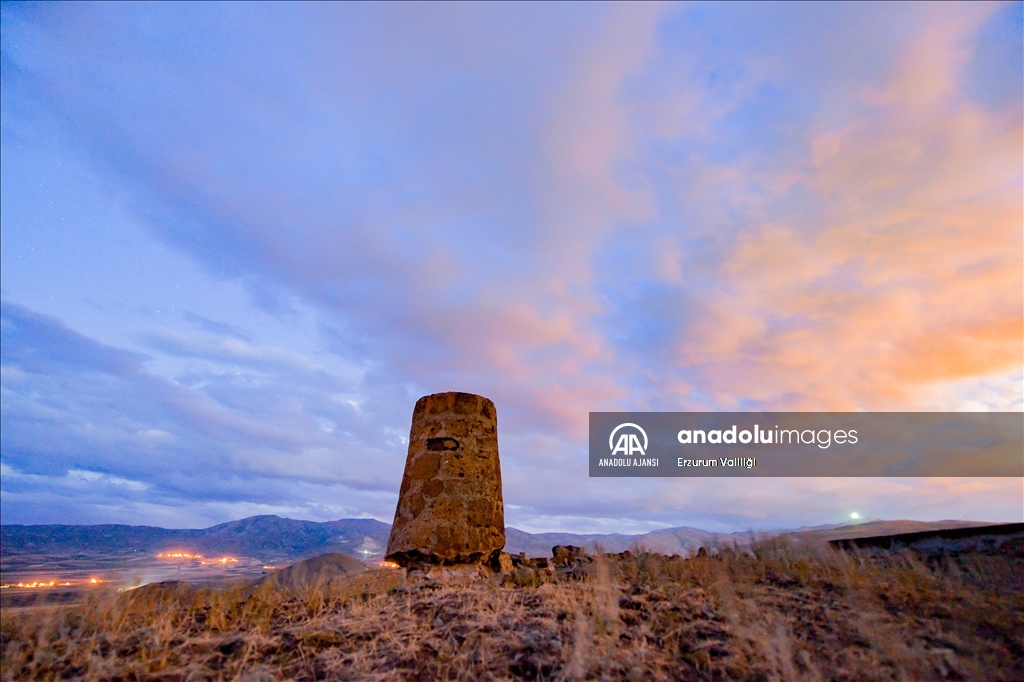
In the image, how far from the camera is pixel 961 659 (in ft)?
13.6

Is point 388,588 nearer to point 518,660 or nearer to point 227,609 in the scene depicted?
point 227,609

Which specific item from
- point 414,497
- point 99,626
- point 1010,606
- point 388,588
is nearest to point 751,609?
point 1010,606

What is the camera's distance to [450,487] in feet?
29.2

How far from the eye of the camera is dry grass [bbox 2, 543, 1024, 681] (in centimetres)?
430

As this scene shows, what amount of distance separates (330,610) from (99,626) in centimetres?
237

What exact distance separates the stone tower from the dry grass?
1419 mm

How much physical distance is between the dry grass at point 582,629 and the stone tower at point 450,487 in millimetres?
1419

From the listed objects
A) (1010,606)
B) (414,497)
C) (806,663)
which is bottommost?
(806,663)

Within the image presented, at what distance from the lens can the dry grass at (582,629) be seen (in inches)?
169

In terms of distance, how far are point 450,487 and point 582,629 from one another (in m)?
4.31

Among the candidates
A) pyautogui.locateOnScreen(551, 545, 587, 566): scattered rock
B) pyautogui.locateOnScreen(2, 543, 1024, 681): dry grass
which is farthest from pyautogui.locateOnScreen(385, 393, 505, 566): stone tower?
pyautogui.locateOnScreen(2, 543, 1024, 681): dry grass

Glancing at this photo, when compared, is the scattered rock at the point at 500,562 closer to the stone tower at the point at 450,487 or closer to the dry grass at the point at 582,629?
the stone tower at the point at 450,487

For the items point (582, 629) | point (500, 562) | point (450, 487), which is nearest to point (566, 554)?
point (500, 562)

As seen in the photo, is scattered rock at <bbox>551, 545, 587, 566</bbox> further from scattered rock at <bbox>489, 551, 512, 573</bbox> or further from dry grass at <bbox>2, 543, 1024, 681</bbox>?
dry grass at <bbox>2, 543, 1024, 681</bbox>
